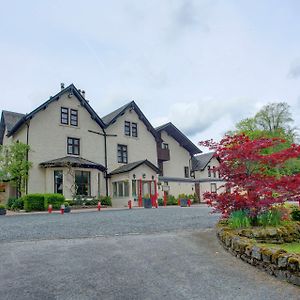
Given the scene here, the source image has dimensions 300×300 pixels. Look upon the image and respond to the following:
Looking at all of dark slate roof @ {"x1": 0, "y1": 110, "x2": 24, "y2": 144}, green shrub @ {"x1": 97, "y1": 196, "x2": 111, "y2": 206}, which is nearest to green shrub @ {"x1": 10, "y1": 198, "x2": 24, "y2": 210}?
green shrub @ {"x1": 97, "y1": 196, "x2": 111, "y2": 206}

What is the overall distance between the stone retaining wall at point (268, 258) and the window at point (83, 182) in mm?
20540

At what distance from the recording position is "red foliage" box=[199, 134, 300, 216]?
7988mm

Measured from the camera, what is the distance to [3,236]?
952 centimetres

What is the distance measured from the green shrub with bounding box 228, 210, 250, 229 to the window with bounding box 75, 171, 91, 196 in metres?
19.5

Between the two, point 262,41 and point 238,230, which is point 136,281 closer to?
point 238,230

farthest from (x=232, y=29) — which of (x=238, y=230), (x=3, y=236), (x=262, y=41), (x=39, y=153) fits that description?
(x=39, y=153)

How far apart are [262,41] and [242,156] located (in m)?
7.57

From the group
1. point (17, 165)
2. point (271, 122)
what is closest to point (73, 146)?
point (17, 165)

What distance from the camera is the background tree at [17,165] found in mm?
24609

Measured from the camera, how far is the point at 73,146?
92.2 ft

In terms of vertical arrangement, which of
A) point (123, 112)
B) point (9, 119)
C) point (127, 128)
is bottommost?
point (127, 128)

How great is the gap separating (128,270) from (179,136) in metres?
32.2

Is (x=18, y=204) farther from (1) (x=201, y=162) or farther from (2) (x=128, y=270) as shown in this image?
(1) (x=201, y=162)

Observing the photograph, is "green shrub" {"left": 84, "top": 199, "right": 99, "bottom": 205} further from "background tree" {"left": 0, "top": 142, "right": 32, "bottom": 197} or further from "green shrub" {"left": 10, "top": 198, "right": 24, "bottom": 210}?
"background tree" {"left": 0, "top": 142, "right": 32, "bottom": 197}
